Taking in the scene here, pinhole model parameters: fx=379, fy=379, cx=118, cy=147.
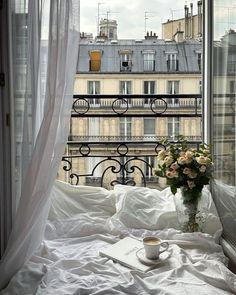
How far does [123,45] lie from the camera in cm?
252

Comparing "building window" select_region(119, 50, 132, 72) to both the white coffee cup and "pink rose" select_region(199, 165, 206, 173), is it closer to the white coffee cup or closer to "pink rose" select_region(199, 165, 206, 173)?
"pink rose" select_region(199, 165, 206, 173)

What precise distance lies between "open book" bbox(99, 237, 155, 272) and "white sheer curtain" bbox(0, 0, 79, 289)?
0.38 meters

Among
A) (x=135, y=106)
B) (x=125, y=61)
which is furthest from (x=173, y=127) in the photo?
(x=125, y=61)

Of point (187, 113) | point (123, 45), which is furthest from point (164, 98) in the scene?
point (123, 45)

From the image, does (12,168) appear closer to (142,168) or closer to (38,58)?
(38,58)

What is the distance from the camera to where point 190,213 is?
6.67ft

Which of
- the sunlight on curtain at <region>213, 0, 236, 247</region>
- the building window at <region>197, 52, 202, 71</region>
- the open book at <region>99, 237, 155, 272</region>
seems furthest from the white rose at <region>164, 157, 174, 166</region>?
the building window at <region>197, 52, 202, 71</region>

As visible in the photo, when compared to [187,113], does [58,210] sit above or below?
below

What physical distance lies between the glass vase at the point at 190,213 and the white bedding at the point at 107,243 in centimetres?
6

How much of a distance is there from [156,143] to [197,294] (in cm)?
130

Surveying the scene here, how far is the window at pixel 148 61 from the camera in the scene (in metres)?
2.54

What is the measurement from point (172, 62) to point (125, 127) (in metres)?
0.55

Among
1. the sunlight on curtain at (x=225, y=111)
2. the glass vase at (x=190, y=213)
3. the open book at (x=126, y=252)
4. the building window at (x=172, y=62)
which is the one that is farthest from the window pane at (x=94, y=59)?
the open book at (x=126, y=252)

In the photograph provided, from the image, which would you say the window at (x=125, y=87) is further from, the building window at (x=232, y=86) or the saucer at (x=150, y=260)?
the saucer at (x=150, y=260)
